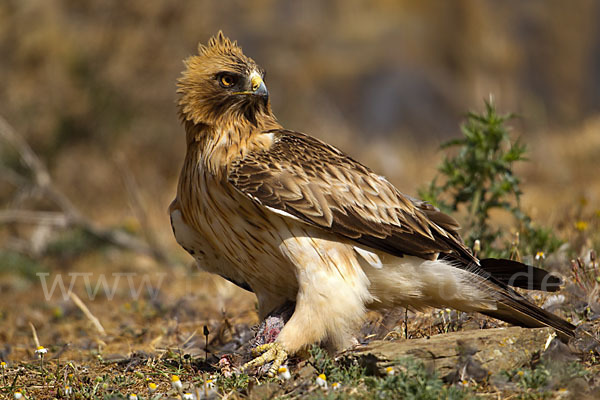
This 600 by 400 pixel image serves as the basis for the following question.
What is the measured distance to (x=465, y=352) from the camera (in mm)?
3309

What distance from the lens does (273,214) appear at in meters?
3.88

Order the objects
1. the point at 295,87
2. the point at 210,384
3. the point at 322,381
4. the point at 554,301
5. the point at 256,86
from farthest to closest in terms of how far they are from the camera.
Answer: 1. the point at 295,87
2. the point at 554,301
3. the point at 256,86
4. the point at 210,384
5. the point at 322,381

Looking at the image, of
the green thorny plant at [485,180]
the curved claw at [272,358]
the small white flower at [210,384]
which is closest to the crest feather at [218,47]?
the green thorny plant at [485,180]

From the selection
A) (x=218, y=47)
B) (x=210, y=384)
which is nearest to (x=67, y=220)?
(x=218, y=47)

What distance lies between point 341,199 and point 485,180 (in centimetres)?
189

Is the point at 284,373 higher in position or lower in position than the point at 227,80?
lower

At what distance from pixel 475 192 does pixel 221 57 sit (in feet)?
7.51

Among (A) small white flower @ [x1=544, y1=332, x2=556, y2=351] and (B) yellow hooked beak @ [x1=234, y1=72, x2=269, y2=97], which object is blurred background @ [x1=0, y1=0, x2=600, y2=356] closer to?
(A) small white flower @ [x1=544, y1=332, x2=556, y2=351]

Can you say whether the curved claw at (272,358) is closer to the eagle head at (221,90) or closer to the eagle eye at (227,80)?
the eagle head at (221,90)

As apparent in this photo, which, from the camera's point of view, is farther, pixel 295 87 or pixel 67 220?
pixel 295 87

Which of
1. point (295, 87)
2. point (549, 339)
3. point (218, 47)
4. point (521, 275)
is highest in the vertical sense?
point (295, 87)

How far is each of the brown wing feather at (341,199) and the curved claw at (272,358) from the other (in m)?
0.72

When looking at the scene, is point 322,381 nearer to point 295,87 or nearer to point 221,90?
point 221,90

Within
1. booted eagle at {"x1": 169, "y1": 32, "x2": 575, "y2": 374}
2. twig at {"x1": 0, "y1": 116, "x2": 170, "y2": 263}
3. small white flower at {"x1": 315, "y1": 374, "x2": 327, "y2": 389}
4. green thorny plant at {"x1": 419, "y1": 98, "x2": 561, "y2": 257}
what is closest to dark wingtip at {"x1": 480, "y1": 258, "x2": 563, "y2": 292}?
booted eagle at {"x1": 169, "y1": 32, "x2": 575, "y2": 374}
